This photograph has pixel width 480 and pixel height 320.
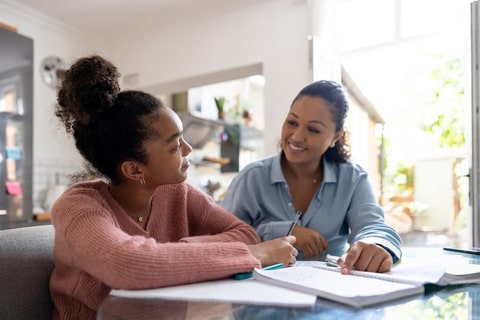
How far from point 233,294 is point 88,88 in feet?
1.93

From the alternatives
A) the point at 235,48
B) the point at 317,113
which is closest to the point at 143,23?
the point at 235,48

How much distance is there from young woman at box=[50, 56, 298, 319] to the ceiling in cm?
289

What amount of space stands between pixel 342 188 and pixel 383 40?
2.21 meters

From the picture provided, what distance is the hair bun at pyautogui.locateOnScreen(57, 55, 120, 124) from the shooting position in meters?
0.98

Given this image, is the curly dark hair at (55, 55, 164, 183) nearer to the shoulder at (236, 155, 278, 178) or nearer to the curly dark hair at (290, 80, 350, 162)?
the shoulder at (236, 155, 278, 178)

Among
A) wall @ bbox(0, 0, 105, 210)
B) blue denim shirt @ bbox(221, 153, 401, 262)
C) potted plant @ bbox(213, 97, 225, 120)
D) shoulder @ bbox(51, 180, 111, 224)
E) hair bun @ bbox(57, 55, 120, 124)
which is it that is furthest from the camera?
potted plant @ bbox(213, 97, 225, 120)

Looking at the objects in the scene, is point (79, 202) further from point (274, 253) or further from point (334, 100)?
point (334, 100)

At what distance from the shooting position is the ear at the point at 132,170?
1.03 meters

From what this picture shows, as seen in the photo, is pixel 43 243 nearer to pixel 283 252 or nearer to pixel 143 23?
pixel 283 252

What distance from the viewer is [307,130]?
145cm

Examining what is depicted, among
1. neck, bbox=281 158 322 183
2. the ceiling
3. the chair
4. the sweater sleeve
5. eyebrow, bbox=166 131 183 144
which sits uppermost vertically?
the ceiling

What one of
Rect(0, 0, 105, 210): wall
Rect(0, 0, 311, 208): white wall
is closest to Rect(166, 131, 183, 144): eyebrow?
Rect(0, 0, 311, 208): white wall

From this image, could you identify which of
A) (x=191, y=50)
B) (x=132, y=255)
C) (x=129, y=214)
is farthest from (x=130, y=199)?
(x=191, y=50)

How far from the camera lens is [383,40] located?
3271 mm
